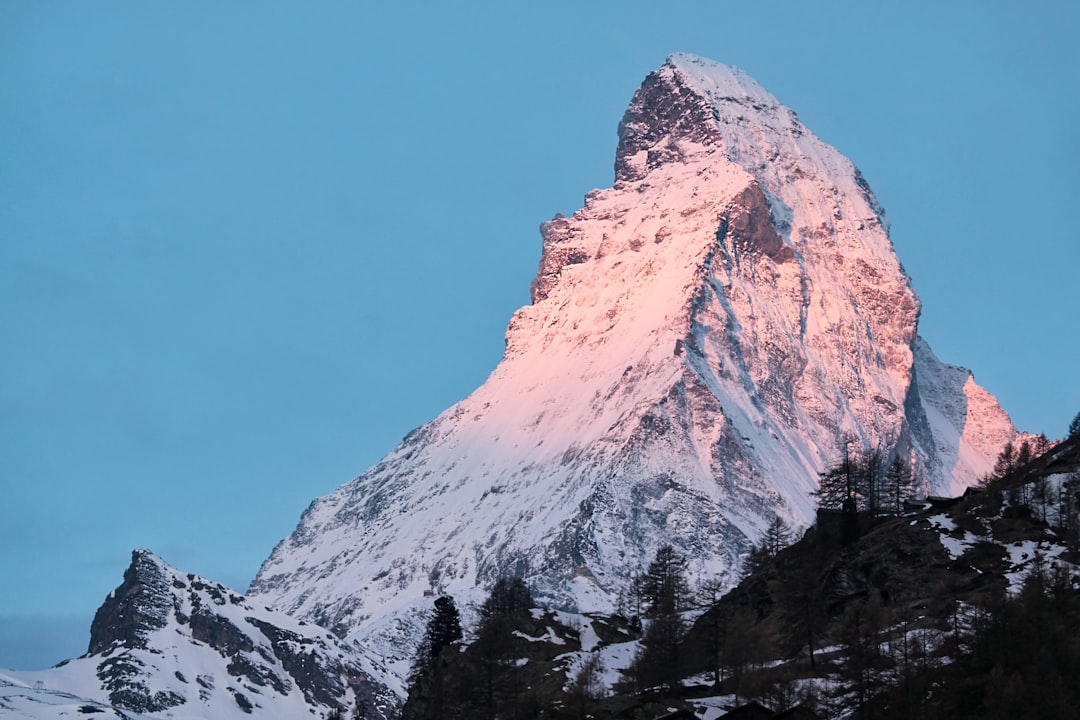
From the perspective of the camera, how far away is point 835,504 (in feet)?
604

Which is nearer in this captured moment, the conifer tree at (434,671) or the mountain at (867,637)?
the mountain at (867,637)

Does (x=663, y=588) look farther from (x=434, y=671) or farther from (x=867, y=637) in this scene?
(x=867, y=637)

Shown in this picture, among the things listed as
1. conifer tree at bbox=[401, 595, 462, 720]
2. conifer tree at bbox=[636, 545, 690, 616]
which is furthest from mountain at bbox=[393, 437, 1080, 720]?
conifer tree at bbox=[636, 545, 690, 616]

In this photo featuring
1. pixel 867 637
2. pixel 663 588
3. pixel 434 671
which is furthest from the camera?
pixel 663 588

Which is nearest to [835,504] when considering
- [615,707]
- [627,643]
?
[627,643]

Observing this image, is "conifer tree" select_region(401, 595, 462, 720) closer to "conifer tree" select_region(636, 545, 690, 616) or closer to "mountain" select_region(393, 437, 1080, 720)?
"mountain" select_region(393, 437, 1080, 720)

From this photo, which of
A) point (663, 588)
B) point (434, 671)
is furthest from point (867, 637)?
point (663, 588)

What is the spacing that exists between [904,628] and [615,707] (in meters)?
22.5

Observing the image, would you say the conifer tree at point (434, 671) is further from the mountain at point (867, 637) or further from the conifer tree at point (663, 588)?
the conifer tree at point (663, 588)

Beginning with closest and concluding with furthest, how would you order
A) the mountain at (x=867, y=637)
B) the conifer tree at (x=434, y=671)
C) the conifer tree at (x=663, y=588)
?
1. the mountain at (x=867, y=637)
2. the conifer tree at (x=434, y=671)
3. the conifer tree at (x=663, y=588)

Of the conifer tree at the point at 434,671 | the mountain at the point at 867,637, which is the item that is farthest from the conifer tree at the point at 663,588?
the conifer tree at the point at 434,671

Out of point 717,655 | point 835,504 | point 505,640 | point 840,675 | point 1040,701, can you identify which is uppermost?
point 835,504

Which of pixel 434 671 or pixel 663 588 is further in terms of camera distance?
pixel 663 588

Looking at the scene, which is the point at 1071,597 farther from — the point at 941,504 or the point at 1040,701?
the point at 941,504
